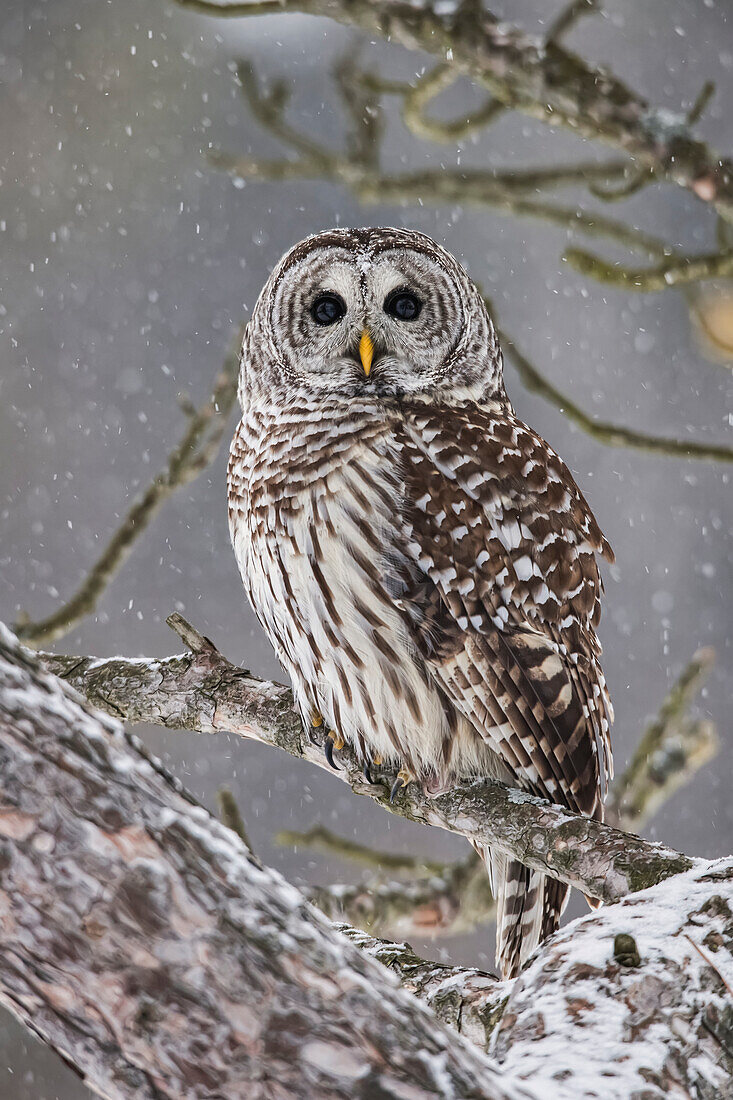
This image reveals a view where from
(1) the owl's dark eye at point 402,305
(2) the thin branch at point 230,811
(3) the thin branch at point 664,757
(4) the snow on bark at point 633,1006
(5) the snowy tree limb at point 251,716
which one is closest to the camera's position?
(4) the snow on bark at point 633,1006

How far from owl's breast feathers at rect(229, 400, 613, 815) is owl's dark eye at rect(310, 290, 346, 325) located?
0.89ft

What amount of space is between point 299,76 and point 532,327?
2812 mm

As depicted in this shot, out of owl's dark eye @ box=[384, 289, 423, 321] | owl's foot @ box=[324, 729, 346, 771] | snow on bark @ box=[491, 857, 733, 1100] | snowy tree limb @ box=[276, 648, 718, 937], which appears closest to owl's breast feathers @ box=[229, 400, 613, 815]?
owl's foot @ box=[324, 729, 346, 771]

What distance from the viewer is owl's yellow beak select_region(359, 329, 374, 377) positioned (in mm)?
2213

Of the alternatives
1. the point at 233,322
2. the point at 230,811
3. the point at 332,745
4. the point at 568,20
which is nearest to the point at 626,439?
the point at 568,20

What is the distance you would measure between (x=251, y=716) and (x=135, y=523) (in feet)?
2.30

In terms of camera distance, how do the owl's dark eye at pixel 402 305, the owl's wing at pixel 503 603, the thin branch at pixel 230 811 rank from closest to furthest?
the owl's wing at pixel 503 603 < the owl's dark eye at pixel 402 305 < the thin branch at pixel 230 811

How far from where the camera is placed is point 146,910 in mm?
856

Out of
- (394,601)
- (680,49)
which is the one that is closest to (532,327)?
(680,49)

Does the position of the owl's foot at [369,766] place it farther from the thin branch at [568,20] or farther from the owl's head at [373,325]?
the thin branch at [568,20]

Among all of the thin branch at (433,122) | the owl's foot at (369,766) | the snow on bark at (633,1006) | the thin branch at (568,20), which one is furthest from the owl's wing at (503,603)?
the thin branch at (433,122)

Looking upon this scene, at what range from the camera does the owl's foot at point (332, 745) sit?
2266 millimetres

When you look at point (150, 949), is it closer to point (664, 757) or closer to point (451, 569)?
point (451, 569)

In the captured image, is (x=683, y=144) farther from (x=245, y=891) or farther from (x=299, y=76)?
(x=299, y=76)
